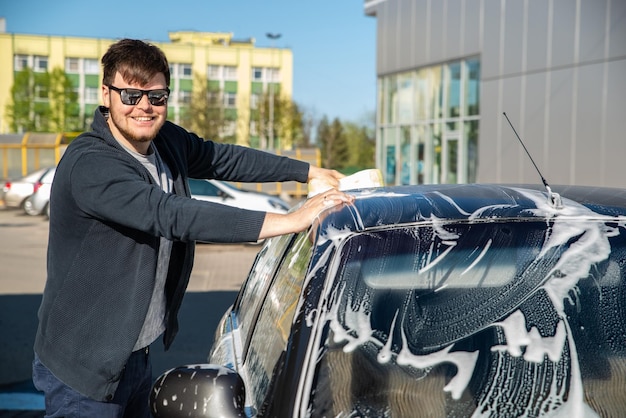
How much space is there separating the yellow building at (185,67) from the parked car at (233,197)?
46.5 meters

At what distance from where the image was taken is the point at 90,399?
7.68 feet

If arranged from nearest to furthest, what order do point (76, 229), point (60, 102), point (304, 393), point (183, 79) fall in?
1. point (304, 393)
2. point (76, 229)
3. point (60, 102)
4. point (183, 79)

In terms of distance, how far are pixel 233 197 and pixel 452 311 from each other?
14789 millimetres

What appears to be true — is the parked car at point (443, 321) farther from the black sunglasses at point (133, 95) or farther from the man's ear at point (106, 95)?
the man's ear at point (106, 95)

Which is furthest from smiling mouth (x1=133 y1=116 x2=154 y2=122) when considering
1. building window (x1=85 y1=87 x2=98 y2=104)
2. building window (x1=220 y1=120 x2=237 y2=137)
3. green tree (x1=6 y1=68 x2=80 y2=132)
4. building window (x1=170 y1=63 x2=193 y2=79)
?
building window (x1=85 y1=87 x2=98 y2=104)

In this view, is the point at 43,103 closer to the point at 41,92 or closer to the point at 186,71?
the point at 41,92

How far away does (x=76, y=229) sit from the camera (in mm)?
2334

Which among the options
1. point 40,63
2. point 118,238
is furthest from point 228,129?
point 118,238

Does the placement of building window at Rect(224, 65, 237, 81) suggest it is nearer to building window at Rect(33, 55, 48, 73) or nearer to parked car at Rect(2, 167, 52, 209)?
building window at Rect(33, 55, 48, 73)

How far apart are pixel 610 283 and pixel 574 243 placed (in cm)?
14

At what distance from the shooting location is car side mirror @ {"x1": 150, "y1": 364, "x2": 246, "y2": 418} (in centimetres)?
183

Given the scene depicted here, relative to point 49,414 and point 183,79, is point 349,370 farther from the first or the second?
point 183,79

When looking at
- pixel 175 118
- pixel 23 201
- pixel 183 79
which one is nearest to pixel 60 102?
pixel 175 118

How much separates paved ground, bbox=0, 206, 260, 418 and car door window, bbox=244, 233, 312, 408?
3.23 m
